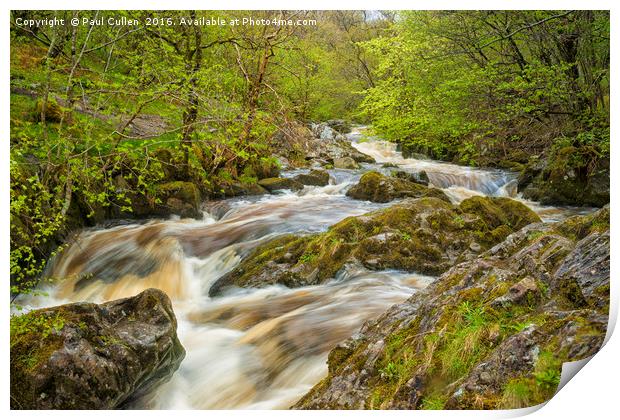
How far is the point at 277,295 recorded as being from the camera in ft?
16.3

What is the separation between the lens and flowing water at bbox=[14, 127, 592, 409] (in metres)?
3.71

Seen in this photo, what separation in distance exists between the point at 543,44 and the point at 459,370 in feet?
13.6

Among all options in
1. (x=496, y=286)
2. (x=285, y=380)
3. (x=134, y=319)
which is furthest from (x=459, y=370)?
(x=134, y=319)

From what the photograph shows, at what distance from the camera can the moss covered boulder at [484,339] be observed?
2.59 metres

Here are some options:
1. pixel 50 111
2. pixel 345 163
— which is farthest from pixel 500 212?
pixel 345 163

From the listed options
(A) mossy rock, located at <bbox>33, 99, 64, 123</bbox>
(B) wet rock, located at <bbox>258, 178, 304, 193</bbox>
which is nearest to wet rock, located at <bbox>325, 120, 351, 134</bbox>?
(B) wet rock, located at <bbox>258, 178, 304, 193</bbox>

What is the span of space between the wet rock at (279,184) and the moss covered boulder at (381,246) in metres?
2.91

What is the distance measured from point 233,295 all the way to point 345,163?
7.10m

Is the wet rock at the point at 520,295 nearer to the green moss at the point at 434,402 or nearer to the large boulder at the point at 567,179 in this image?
the green moss at the point at 434,402

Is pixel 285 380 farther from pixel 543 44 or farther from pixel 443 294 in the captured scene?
pixel 543 44

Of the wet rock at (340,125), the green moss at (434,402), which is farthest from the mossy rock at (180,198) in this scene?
the green moss at (434,402)

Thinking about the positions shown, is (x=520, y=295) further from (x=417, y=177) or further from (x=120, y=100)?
(x=417, y=177)

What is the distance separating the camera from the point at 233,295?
513 cm

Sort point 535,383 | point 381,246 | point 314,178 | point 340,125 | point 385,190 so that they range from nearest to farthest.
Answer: point 535,383, point 381,246, point 385,190, point 314,178, point 340,125
